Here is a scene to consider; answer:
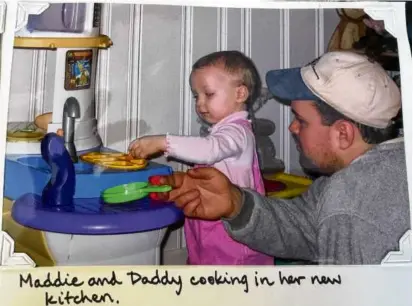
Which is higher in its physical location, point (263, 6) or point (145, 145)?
point (263, 6)

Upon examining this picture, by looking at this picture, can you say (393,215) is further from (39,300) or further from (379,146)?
(39,300)

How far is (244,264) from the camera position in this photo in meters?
0.40

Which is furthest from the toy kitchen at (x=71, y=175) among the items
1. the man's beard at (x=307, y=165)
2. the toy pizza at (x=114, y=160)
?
the man's beard at (x=307, y=165)

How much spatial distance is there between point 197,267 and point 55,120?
0.50 feet

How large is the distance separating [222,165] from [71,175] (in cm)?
11

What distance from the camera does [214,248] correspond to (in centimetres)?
40

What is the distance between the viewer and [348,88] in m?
0.42

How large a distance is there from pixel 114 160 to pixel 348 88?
0.62 ft

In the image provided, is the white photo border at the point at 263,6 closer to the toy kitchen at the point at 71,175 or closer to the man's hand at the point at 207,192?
the toy kitchen at the point at 71,175

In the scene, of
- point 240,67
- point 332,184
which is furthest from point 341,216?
point 240,67

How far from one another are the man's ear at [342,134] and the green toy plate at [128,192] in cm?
14

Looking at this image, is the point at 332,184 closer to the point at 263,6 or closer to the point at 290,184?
the point at 290,184

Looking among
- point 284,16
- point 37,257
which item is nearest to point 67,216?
point 37,257

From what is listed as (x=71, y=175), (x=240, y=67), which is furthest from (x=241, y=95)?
(x=71, y=175)
